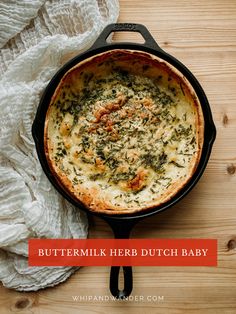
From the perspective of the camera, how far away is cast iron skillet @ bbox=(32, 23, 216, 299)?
5.06 ft

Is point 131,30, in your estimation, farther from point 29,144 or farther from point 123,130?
point 29,144

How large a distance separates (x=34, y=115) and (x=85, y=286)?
0.50 m

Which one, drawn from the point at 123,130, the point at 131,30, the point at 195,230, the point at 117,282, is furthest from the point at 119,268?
the point at 131,30

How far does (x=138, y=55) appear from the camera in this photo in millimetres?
1564

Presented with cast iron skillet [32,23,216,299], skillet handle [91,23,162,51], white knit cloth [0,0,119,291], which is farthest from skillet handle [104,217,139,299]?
skillet handle [91,23,162,51]

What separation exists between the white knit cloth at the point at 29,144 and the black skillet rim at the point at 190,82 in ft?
0.22

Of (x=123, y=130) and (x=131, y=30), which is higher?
(x=131, y=30)

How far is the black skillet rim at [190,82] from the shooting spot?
154 centimetres

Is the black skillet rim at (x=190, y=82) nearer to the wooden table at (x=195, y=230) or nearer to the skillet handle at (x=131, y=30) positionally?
the skillet handle at (x=131, y=30)

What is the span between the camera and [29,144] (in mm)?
1630

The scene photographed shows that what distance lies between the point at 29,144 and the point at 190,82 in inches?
18.6

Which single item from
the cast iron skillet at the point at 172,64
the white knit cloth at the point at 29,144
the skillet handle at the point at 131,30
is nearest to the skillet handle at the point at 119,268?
the cast iron skillet at the point at 172,64

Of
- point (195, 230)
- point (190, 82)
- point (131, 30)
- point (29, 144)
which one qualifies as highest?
point (131, 30)

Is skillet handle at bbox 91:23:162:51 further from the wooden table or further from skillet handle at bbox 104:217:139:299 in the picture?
skillet handle at bbox 104:217:139:299
